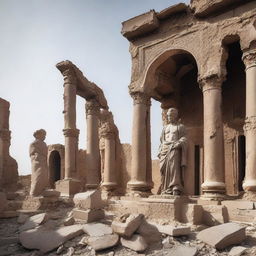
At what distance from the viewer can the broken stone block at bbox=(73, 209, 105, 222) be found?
24.8ft

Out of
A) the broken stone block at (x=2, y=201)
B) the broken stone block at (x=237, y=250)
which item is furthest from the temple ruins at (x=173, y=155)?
the broken stone block at (x=2, y=201)

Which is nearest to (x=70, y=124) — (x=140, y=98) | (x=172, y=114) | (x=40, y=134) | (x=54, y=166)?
(x=40, y=134)

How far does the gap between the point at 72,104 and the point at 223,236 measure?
28.0 ft

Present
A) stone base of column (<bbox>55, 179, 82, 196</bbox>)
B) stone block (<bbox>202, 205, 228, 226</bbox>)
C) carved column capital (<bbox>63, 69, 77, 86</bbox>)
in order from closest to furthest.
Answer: stone block (<bbox>202, 205, 228, 226</bbox>) < stone base of column (<bbox>55, 179, 82, 196</bbox>) < carved column capital (<bbox>63, 69, 77, 86</bbox>)

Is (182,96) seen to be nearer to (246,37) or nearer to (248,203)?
(246,37)

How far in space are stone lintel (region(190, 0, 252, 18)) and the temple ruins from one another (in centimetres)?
3

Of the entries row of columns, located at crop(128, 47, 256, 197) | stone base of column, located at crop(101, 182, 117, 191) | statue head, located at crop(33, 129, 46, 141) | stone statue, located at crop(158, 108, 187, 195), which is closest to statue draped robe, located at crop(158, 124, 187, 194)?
stone statue, located at crop(158, 108, 187, 195)

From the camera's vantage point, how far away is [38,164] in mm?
9930

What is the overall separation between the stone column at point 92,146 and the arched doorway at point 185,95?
3026 millimetres

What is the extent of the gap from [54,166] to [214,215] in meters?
18.3

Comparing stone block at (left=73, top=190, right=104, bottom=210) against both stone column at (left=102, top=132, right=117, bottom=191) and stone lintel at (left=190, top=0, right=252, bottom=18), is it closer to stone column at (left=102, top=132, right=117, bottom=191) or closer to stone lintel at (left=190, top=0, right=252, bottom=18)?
stone column at (left=102, top=132, right=117, bottom=191)

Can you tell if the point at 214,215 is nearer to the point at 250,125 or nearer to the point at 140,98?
the point at 250,125

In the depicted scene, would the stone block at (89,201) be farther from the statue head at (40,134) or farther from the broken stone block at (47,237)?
the statue head at (40,134)

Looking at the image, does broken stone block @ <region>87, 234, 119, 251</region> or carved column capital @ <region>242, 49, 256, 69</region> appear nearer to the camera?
broken stone block @ <region>87, 234, 119, 251</region>
